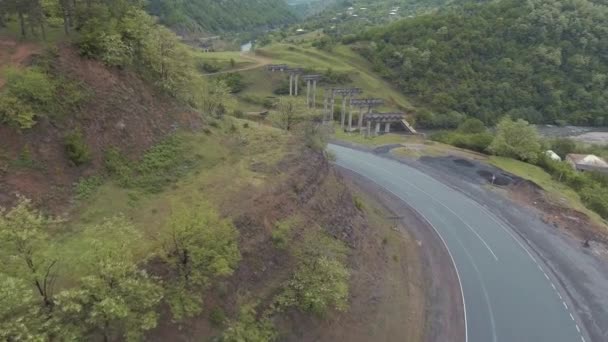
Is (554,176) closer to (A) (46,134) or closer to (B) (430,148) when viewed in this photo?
(B) (430,148)

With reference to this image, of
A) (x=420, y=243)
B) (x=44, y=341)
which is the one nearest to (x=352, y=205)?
(x=420, y=243)

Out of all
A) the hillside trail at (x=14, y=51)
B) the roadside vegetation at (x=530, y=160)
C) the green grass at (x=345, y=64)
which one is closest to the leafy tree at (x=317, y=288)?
the hillside trail at (x=14, y=51)

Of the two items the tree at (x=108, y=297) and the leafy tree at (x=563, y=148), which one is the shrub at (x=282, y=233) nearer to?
the tree at (x=108, y=297)

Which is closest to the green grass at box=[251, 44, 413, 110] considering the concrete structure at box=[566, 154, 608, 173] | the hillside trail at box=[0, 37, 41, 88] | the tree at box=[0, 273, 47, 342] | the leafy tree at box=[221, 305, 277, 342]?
the concrete structure at box=[566, 154, 608, 173]

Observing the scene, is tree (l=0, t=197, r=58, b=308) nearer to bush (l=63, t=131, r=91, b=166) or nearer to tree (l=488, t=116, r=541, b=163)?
bush (l=63, t=131, r=91, b=166)

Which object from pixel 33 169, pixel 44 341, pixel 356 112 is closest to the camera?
pixel 44 341

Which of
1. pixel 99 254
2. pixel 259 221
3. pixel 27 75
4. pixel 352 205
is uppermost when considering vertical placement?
pixel 27 75
